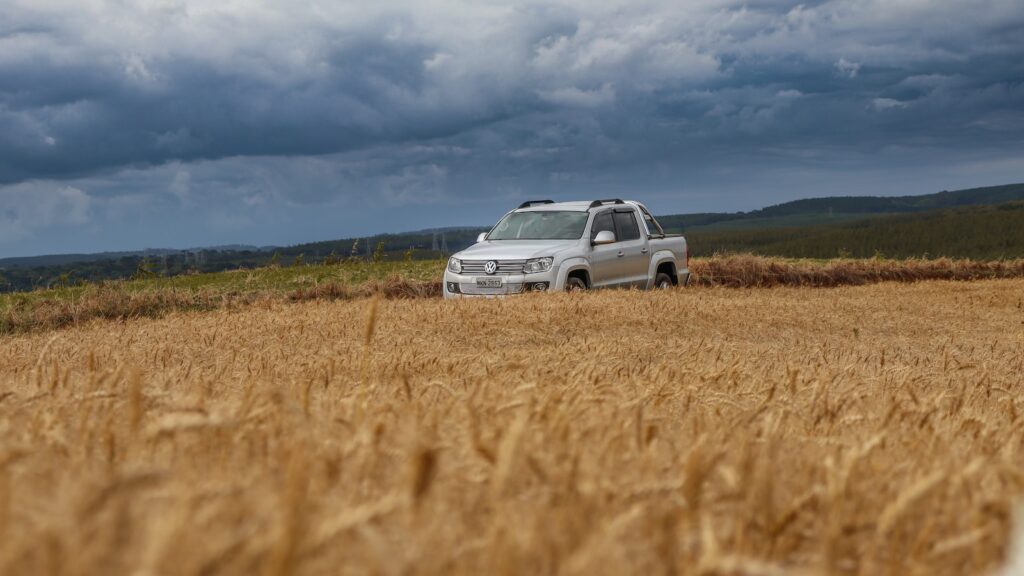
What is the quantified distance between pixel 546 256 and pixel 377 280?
6466 millimetres

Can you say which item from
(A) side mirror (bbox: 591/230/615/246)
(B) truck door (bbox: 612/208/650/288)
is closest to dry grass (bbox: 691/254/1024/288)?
(B) truck door (bbox: 612/208/650/288)

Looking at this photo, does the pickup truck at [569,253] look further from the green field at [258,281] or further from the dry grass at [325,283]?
the green field at [258,281]

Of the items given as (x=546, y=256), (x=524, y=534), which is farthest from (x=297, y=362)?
(x=546, y=256)

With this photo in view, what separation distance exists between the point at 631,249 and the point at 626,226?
1.91 feet

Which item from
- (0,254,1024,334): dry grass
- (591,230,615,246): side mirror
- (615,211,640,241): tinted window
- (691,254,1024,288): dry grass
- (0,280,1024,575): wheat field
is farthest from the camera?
(691,254,1024,288): dry grass

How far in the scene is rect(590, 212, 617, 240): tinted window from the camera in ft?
55.0

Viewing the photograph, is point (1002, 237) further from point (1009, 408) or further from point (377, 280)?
point (1009, 408)

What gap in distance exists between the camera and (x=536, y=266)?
15312mm

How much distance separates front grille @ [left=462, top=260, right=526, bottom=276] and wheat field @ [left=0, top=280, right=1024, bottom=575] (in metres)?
9.18

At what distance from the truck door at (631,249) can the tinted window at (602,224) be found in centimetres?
17

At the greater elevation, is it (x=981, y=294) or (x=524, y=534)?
(x=524, y=534)

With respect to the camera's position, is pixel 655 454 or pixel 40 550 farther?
pixel 655 454

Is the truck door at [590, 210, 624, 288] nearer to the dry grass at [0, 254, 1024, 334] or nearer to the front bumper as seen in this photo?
the front bumper

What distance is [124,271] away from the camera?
22.9 metres
